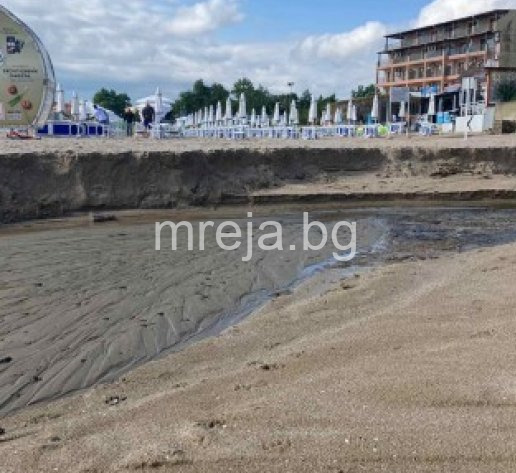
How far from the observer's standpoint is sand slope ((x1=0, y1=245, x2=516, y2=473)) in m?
3.88

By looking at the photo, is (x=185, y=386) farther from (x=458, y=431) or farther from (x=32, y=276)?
(x=32, y=276)

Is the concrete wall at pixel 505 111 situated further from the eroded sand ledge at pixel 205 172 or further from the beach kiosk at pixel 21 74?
the beach kiosk at pixel 21 74

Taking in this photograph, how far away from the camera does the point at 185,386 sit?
563cm

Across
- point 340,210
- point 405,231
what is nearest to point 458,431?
point 405,231

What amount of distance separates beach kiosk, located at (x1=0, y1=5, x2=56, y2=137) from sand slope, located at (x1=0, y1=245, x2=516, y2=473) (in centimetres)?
1941

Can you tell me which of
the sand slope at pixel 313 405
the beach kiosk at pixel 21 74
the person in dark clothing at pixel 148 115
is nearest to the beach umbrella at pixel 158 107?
the person in dark clothing at pixel 148 115

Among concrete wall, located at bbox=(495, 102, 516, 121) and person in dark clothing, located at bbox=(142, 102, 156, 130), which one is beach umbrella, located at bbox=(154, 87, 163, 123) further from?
concrete wall, located at bbox=(495, 102, 516, 121)

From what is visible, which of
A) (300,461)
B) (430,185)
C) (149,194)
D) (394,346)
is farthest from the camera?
(430,185)

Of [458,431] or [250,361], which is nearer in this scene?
[458,431]

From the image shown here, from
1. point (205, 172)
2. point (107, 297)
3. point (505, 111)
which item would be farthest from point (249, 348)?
point (505, 111)

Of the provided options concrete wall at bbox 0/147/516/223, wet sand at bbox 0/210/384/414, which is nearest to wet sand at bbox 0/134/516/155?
concrete wall at bbox 0/147/516/223

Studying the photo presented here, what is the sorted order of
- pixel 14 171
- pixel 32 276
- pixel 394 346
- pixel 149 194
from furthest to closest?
pixel 149 194 < pixel 14 171 < pixel 32 276 < pixel 394 346

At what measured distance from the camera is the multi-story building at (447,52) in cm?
8056

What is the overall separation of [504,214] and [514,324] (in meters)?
13.0
